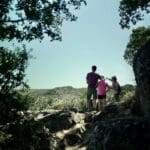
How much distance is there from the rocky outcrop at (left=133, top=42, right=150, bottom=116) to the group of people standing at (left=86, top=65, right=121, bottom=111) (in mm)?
7698

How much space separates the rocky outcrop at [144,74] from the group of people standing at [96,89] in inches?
303

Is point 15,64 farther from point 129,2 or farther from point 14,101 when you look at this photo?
point 129,2

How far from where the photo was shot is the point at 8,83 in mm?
16109

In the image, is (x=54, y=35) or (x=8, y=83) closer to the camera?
(x=8, y=83)

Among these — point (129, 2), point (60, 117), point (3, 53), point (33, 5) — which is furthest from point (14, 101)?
point (129, 2)

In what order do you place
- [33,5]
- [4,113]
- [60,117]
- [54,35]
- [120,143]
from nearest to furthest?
[120,143] → [4,113] → [33,5] → [54,35] → [60,117]

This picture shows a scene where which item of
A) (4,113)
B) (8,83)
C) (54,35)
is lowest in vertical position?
(4,113)

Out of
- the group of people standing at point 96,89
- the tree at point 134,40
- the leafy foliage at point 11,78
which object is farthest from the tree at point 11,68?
the tree at point 134,40

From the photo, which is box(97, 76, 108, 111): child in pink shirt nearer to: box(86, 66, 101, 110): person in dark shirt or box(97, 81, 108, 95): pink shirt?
box(97, 81, 108, 95): pink shirt

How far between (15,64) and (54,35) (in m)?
5.30

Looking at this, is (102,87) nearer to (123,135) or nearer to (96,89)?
(96,89)

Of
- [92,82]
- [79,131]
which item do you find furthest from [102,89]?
[79,131]

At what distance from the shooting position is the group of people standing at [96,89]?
24.6m

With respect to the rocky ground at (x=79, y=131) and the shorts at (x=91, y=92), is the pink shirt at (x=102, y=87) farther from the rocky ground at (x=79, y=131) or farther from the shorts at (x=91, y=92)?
the rocky ground at (x=79, y=131)
